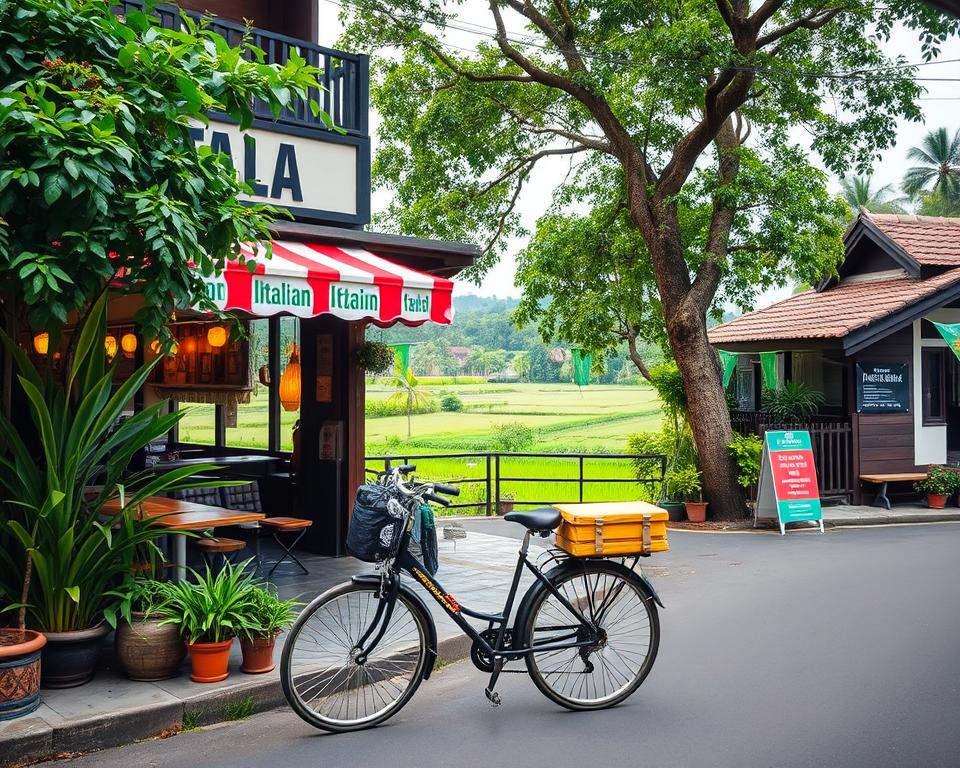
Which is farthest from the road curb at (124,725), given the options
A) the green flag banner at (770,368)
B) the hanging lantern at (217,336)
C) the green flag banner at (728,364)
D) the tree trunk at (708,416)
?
the green flag banner at (770,368)

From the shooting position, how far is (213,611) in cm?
568

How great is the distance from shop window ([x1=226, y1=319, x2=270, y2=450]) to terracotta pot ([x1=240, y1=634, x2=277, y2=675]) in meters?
6.69

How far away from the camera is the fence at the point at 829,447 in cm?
1537

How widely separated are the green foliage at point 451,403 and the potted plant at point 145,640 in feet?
166

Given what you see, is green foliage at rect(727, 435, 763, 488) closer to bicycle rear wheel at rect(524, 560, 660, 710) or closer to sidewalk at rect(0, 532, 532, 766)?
sidewalk at rect(0, 532, 532, 766)

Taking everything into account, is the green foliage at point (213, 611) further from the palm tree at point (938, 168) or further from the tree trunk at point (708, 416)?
the palm tree at point (938, 168)

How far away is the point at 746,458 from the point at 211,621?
10203mm

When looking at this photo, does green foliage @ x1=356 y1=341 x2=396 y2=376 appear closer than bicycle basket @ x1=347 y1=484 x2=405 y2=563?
No

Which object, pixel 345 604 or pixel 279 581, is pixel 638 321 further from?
pixel 345 604

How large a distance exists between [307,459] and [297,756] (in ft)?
19.1

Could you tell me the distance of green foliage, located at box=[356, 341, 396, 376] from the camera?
973 cm

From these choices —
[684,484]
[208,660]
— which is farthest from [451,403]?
[208,660]

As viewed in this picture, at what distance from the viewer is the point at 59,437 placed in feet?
18.8

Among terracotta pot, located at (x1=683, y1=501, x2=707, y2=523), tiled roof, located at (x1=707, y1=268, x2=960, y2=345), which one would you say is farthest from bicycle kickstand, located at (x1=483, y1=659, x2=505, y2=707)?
tiled roof, located at (x1=707, y1=268, x2=960, y2=345)
